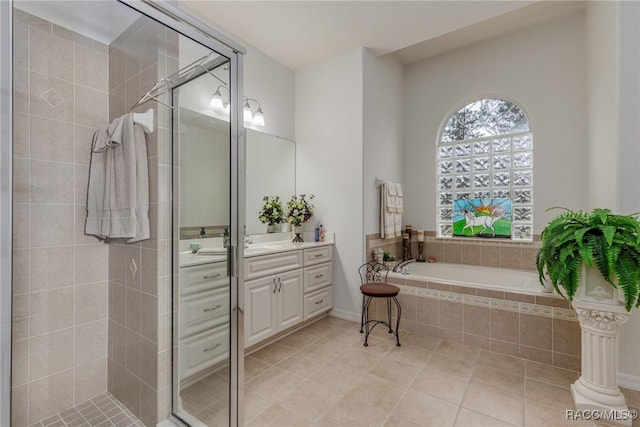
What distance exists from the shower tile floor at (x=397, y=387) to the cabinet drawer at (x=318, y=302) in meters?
0.37

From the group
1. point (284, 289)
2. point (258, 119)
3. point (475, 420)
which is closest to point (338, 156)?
point (258, 119)

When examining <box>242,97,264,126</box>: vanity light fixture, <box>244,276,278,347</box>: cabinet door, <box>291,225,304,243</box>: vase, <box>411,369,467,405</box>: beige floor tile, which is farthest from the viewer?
<box>291,225,304,243</box>: vase

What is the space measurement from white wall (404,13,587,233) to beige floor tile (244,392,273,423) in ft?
9.75

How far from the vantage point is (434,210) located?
399cm

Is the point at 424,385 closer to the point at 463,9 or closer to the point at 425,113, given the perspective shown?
the point at 463,9

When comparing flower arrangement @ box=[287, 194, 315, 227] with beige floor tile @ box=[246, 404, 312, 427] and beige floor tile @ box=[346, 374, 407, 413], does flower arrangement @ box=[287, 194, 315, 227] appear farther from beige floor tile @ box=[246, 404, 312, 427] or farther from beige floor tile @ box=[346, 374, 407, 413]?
beige floor tile @ box=[246, 404, 312, 427]

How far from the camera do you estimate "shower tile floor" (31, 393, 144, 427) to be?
5.41 feet

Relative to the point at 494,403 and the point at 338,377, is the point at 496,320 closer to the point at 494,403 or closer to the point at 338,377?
the point at 494,403

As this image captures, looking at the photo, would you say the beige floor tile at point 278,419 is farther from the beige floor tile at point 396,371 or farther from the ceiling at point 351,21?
the ceiling at point 351,21

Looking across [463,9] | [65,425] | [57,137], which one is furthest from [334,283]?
[463,9]

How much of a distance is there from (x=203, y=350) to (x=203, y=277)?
14.6 inches

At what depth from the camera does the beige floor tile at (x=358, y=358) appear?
2.27m

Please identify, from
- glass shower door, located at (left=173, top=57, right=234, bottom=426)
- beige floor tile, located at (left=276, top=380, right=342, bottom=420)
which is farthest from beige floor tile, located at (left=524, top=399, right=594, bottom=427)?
glass shower door, located at (left=173, top=57, right=234, bottom=426)

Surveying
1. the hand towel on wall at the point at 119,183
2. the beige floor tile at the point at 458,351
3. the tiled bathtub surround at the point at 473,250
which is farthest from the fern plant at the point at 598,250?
the hand towel on wall at the point at 119,183
